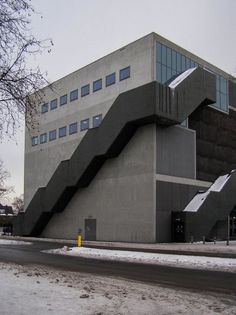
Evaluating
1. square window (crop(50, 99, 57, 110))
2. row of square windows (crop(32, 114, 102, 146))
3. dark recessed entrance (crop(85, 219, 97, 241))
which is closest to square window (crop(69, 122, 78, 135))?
row of square windows (crop(32, 114, 102, 146))

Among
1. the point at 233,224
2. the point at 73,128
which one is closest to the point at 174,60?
the point at 73,128

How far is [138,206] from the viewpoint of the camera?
46.8 m

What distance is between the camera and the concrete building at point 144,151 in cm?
4622

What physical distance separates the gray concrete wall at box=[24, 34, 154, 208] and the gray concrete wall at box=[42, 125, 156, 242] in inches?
258

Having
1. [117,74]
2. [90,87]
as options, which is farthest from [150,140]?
[90,87]

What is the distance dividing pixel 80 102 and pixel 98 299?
49.7 m

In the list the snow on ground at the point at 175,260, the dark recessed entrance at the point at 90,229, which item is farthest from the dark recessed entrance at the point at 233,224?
the snow on ground at the point at 175,260

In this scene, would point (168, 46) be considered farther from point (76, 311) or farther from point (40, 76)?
point (76, 311)

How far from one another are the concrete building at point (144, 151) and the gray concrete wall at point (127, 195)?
0.33ft

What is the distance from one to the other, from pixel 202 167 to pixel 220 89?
11.0 metres

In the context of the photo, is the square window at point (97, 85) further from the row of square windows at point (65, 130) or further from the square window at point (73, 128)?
the square window at point (73, 128)

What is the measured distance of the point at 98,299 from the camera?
9.98 m

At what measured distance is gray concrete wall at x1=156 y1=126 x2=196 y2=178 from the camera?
47.1 metres

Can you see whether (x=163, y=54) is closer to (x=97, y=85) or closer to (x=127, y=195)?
(x=97, y=85)
